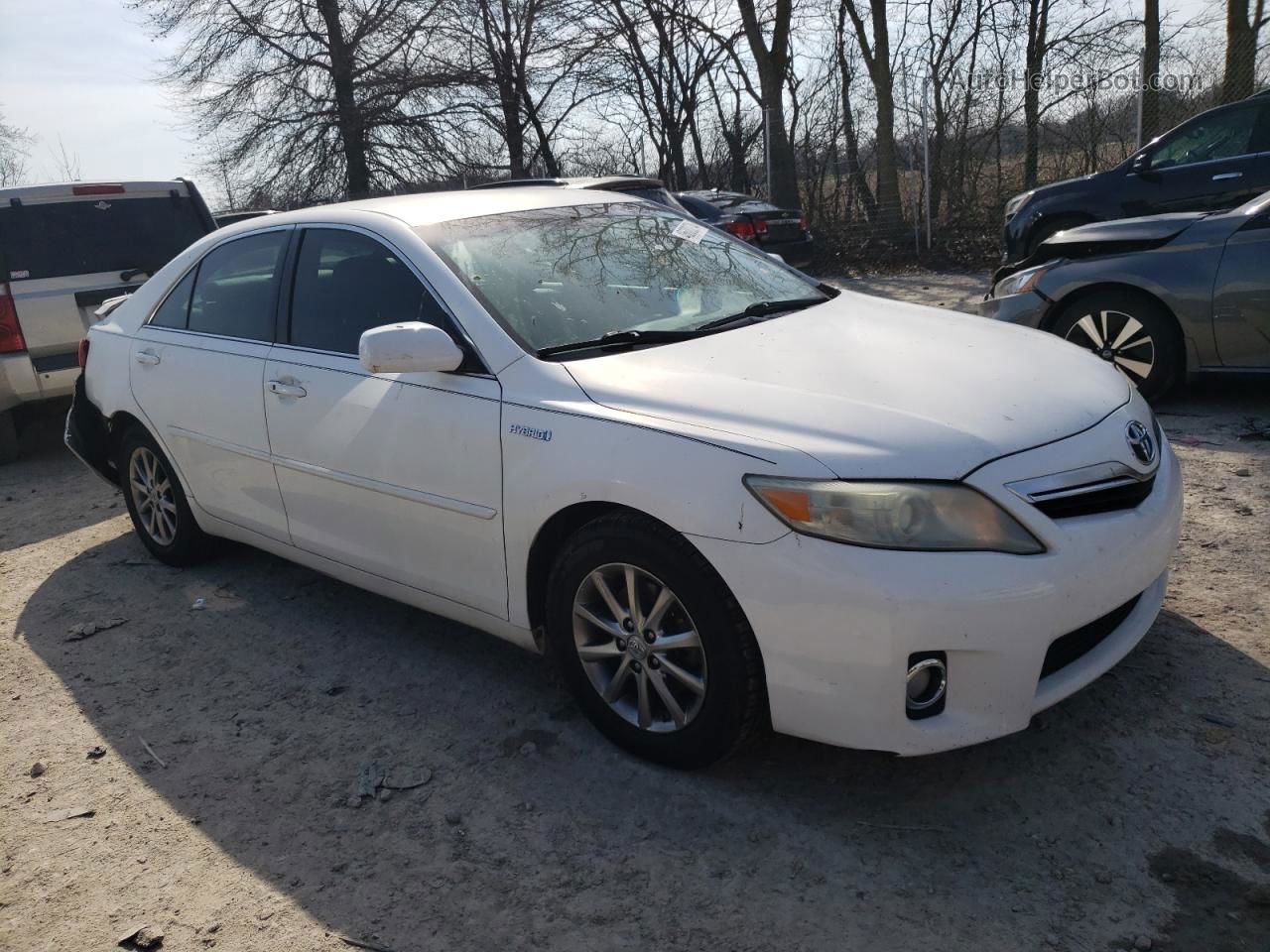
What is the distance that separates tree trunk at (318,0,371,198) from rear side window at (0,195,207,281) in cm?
1526

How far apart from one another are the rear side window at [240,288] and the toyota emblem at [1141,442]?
10.1ft

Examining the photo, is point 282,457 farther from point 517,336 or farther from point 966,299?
point 966,299

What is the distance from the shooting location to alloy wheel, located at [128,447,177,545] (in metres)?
5.02

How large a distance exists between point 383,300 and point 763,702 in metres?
1.94

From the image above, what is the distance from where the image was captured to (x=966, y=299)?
1155cm

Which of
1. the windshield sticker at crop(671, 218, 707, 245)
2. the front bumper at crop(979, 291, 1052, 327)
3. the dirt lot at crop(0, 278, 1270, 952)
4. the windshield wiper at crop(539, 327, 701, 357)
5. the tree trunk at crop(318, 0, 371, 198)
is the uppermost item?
the tree trunk at crop(318, 0, 371, 198)

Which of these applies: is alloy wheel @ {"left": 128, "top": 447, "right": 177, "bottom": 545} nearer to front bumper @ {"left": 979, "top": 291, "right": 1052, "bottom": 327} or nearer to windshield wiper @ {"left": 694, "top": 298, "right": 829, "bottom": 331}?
windshield wiper @ {"left": 694, "top": 298, "right": 829, "bottom": 331}

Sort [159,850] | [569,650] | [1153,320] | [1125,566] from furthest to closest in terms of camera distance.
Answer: [1153,320] → [569,650] → [159,850] → [1125,566]

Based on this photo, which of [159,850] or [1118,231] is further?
[1118,231]

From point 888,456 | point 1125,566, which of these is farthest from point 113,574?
point 1125,566

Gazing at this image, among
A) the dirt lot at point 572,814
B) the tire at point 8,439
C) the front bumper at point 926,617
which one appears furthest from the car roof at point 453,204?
the tire at point 8,439

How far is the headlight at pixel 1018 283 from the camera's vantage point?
6.33 metres

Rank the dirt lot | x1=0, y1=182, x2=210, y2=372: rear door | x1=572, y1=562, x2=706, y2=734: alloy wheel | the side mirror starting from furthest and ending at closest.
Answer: x1=0, y1=182, x2=210, y2=372: rear door
the side mirror
x1=572, y1=562, x2=706, y2=734: alloy wheel
the dirt lot

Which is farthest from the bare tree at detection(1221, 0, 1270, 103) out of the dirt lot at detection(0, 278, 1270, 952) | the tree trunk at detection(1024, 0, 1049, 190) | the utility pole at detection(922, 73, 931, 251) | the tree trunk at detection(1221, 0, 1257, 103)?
the dirt lot at detection(0, 278, 1270, 952)
